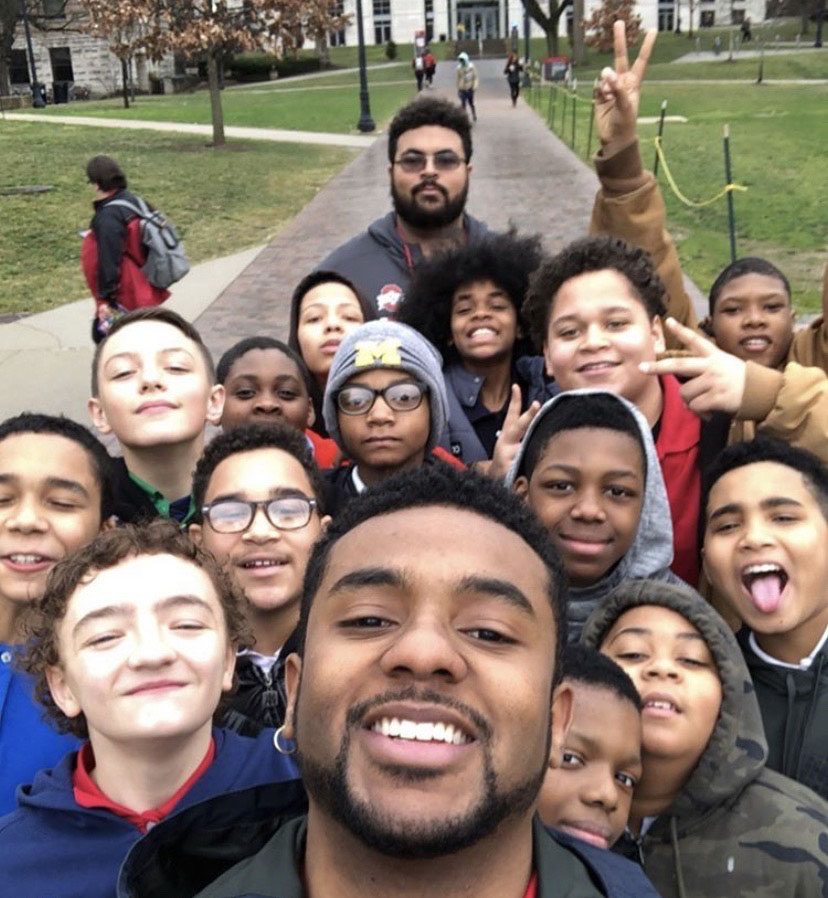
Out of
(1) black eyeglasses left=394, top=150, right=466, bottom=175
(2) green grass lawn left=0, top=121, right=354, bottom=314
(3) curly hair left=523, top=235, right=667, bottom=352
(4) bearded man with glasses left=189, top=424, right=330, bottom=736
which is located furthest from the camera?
(2) green grass lawn left=0, top=121, right=354, bottom=314

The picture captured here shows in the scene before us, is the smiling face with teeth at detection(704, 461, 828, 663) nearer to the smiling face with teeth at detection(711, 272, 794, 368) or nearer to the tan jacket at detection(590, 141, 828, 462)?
the tan jacket at detection(590, 141, 828, 462)

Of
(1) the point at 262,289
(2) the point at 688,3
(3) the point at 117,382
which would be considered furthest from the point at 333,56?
(3) the point at 117,382

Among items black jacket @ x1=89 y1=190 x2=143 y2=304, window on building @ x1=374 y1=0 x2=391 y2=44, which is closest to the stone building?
window on building @ x1=374 y1=0 x2=391 y2=44

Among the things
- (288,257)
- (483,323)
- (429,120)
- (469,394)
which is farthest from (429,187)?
(288,257)

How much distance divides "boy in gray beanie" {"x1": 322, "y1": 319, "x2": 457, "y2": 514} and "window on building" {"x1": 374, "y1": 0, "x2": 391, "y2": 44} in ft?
292

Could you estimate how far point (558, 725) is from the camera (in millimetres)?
1943

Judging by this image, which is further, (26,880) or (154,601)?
(154,601)

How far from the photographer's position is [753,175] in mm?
19625

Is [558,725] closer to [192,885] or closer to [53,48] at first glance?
[192,885]

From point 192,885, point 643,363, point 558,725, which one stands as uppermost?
point 643,363

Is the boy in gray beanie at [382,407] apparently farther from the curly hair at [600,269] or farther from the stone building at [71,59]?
the stone building at [71,59]

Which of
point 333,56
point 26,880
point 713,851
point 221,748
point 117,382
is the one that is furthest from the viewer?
point 333,56

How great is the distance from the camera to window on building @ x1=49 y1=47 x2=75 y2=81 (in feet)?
210

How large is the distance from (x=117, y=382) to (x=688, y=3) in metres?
91.2
